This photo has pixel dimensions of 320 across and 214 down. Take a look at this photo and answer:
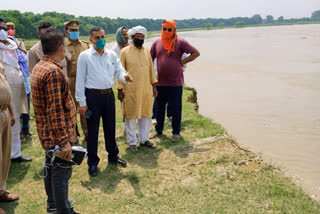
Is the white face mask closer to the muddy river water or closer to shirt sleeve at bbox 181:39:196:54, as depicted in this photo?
shirt sleeve at bbox 181:39:196:54

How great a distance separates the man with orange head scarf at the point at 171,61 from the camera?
468 centimetres

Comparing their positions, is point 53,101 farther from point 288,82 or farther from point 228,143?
point 288,82

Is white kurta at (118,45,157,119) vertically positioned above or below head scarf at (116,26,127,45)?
below

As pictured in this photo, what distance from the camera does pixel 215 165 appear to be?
4043 mm

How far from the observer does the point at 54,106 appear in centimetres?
230

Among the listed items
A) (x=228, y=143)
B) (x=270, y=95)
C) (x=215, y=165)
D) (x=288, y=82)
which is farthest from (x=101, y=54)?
(x=288, y=82)

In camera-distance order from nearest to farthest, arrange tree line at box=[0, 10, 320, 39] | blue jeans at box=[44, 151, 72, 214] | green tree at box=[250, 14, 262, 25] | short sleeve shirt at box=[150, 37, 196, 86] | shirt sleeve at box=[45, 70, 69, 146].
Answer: shirt sleeve at box=[45, 70, 69, 146], blue jeans at box=[44, 151, 72, 214], short sleeve shirt at box=[150, 37, 196, 86], tree line at box=[0, 10, 320, 39], green tree at box=[250, 14, 262, 25]

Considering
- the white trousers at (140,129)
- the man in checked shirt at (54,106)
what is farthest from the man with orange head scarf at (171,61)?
the man in checked shirt at (54,106)

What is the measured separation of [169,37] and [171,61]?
0.38m

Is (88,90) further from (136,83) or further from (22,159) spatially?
(22,159)

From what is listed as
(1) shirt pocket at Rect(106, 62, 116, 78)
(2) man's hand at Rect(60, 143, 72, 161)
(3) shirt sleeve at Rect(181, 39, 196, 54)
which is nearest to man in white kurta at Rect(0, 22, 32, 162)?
(1) shirt pocket at Rect(106, 62, 116, 78)

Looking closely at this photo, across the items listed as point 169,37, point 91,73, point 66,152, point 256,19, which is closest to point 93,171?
point 91,73

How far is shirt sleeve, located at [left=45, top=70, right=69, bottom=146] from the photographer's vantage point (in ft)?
7.41

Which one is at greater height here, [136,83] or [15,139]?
[136,83]
